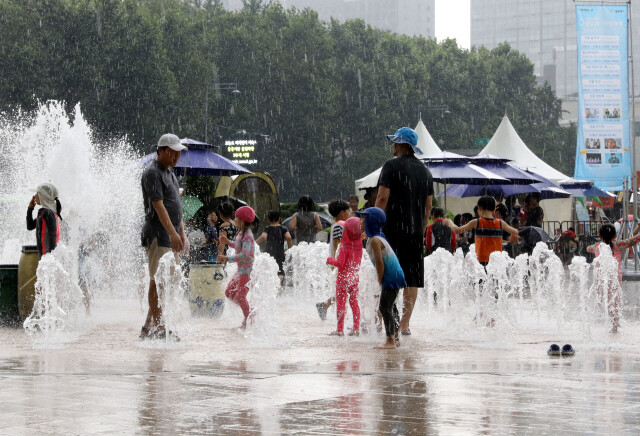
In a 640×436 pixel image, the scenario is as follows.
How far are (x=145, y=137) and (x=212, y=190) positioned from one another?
2503 cm

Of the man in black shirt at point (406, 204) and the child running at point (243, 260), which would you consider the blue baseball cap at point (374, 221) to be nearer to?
the man in black shirt at point (406, 204)

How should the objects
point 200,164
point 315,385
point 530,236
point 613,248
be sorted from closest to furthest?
point 315,385 → point 613,248 → point 200,164 → point 530,236

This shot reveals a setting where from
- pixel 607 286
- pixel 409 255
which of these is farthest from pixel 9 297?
pixel 607 286

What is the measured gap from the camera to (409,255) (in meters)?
9.41

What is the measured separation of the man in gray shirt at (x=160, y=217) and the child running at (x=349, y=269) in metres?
1.69

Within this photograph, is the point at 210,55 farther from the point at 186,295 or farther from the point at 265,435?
the point at 265,435

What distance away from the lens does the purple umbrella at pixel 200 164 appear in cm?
1866

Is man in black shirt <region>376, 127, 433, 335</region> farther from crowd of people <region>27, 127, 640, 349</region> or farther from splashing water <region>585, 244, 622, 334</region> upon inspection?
splashing water <region>585, 244, 622, 334</region>

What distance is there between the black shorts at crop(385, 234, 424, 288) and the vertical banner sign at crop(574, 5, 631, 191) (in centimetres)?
1406

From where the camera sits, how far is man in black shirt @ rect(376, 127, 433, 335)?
9.44m

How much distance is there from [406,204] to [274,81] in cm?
5245

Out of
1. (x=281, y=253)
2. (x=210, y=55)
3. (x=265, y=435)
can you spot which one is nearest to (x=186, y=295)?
(x=281, y=253)

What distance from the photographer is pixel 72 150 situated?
55.7ft

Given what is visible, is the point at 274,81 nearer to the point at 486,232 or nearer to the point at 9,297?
the point at 9,297
